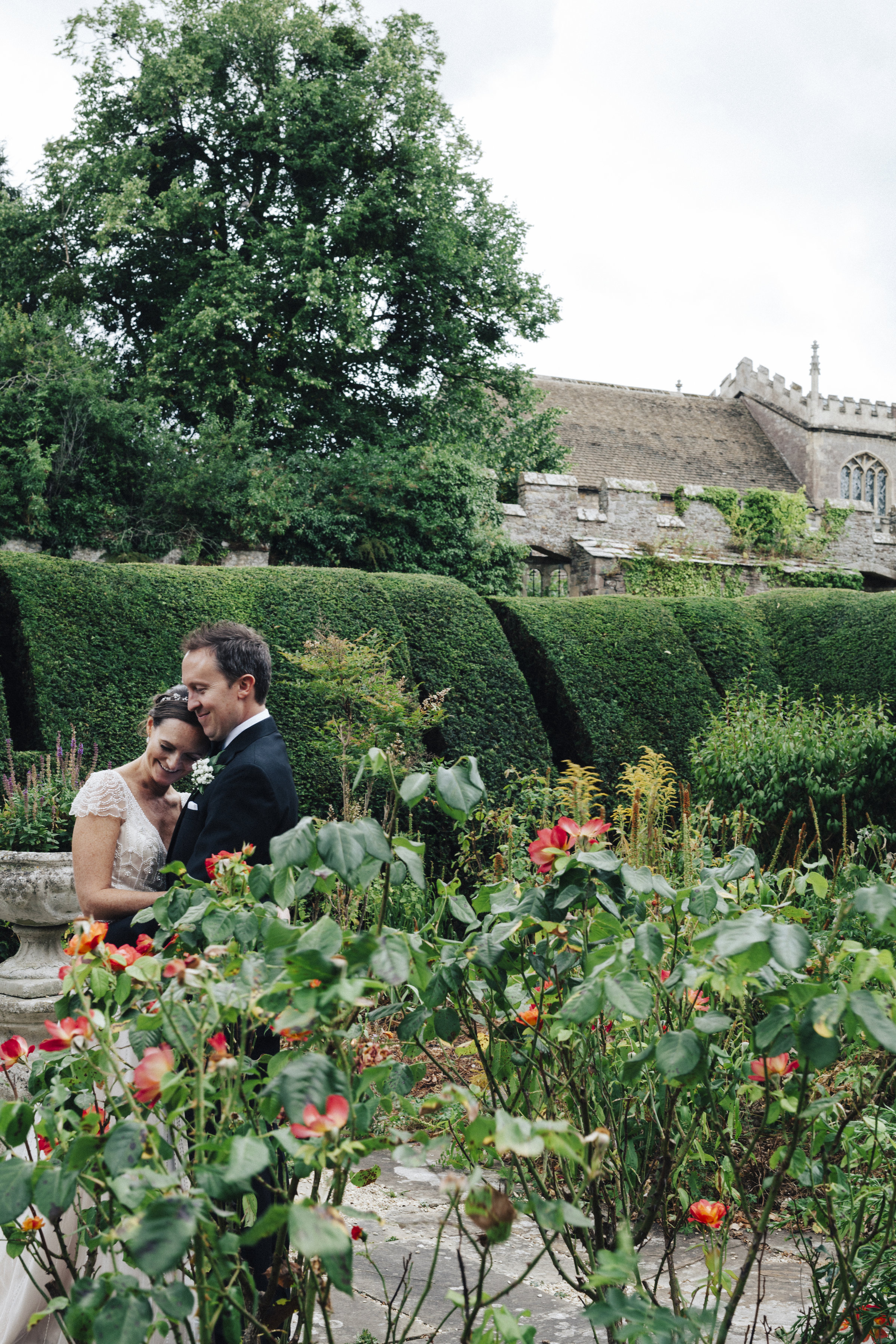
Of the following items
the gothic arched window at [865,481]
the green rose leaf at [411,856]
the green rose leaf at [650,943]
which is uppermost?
the gothic arched window at [865,481]

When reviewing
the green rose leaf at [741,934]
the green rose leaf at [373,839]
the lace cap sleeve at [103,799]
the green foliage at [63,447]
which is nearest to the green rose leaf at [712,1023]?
the green rose leaf at [741,934]

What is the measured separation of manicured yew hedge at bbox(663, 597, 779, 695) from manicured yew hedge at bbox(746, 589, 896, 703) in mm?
151

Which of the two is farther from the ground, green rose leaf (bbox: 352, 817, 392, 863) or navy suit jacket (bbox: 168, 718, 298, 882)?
green rose leaf (bbox: 352, 817, 392, 863)

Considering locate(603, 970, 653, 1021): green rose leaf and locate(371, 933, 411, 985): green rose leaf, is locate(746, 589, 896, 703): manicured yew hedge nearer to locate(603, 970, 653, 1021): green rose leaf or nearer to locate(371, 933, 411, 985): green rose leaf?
locate(603, 970, 653, 1021): green rose leaf

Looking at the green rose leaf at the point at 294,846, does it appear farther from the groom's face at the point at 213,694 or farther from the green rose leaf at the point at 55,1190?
the groom's face at the point at 213,694

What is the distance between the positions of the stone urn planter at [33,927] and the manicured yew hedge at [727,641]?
666 centimetres

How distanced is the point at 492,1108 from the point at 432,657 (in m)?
6.20

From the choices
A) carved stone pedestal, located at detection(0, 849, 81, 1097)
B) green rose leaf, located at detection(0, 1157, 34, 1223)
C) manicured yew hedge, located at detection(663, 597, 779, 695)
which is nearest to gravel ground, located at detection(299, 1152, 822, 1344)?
green rose leaf, located at detection(0, 1157, 34, 1223)

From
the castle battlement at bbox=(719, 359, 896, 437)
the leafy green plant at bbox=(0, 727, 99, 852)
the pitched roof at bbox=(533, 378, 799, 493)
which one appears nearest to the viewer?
the leafy green plant at bbox=(0, 727, 99, 852)

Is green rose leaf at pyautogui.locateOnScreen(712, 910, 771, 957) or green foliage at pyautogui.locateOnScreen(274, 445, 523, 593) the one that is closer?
green rose leaf at pyautogui.locateOnScreen(712, 910, 771, 957)

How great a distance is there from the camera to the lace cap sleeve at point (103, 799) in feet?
8.30

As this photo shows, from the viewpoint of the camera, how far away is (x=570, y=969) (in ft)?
4.81

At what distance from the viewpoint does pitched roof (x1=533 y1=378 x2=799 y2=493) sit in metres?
22.2

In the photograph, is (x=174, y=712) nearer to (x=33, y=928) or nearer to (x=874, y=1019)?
(x=874, y=1019)
